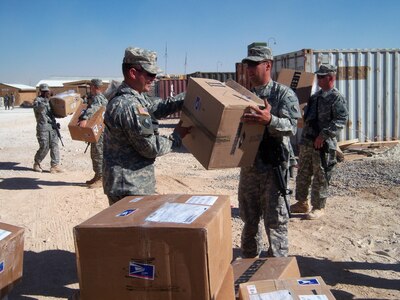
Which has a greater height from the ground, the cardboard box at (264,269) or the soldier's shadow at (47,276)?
the cardboard box at (264,269)

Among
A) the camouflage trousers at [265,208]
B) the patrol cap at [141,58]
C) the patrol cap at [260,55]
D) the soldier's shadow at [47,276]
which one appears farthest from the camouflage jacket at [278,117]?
the soldier's shadow at [47,276]

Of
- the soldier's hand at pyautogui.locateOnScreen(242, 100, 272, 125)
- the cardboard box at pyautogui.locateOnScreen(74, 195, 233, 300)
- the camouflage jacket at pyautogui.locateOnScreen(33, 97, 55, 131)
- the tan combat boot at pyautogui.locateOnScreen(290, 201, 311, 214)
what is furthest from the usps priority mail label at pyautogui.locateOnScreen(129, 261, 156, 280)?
the camouflage jacket at pyautogui.locateOnScreen(33, 97, 55, 131)

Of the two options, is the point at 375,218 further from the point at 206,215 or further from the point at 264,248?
the point at 206,215

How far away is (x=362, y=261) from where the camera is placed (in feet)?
13.3

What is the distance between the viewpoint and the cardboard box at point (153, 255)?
176 cm

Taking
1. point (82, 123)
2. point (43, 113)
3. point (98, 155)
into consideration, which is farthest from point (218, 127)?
point (43, 113)

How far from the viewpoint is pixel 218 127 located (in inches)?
98.2

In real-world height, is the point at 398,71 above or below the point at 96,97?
above

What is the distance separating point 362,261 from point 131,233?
302 centimetres

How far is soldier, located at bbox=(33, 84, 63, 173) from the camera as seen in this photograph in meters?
9.05

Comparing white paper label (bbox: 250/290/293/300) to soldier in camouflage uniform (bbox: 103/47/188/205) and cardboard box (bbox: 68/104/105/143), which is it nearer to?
soldier in camouflage uniform (bbox: 103/47/188/205)

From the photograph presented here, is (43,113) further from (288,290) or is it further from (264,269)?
(288,290)

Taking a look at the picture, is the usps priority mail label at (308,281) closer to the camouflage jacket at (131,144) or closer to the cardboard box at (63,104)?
the camouflage jacket at (131,144)

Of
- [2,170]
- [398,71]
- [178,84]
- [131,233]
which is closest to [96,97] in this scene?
[2,170]
